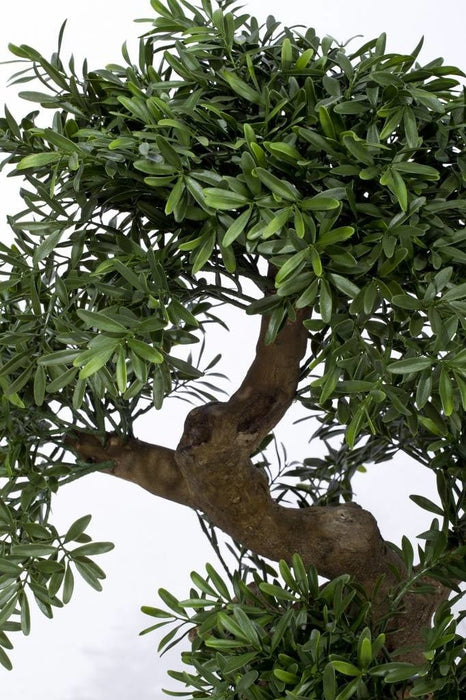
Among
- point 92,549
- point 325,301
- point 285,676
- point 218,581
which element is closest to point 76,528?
point 92,549

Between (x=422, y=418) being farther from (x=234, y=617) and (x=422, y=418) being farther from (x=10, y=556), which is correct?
(x=10, y=556)

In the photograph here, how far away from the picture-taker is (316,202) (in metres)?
1.22

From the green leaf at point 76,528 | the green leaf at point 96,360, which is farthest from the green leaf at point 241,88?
the green leaf at point 76,528

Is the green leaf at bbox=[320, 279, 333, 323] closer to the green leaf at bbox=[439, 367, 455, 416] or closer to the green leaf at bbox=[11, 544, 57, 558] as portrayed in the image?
the green leaf at bbox=[439, 367, 455, 416]

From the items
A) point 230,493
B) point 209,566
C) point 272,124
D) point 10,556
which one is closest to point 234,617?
point 209,566

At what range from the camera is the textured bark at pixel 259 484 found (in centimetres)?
162

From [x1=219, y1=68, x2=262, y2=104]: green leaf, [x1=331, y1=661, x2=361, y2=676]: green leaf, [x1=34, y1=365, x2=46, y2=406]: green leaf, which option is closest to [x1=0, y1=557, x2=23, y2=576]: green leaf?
[x1=34, y1=365, x2=46, y2=406]: green leaf

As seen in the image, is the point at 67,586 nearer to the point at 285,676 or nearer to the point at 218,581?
the point at 218,581

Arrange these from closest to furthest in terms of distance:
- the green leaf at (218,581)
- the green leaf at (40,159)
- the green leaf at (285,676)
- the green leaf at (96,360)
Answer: the green leaf at (96,360), the green leaf at (40,159), the green leaf at (285,676), the green leaf at (218,581)

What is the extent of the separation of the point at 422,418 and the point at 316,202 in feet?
1.16

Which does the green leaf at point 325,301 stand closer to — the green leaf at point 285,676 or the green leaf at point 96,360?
the green leaf at point 96,360

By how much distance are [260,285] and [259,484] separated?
0.33 meters

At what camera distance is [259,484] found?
1657 mm

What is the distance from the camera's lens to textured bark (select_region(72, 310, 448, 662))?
1.62 metres
